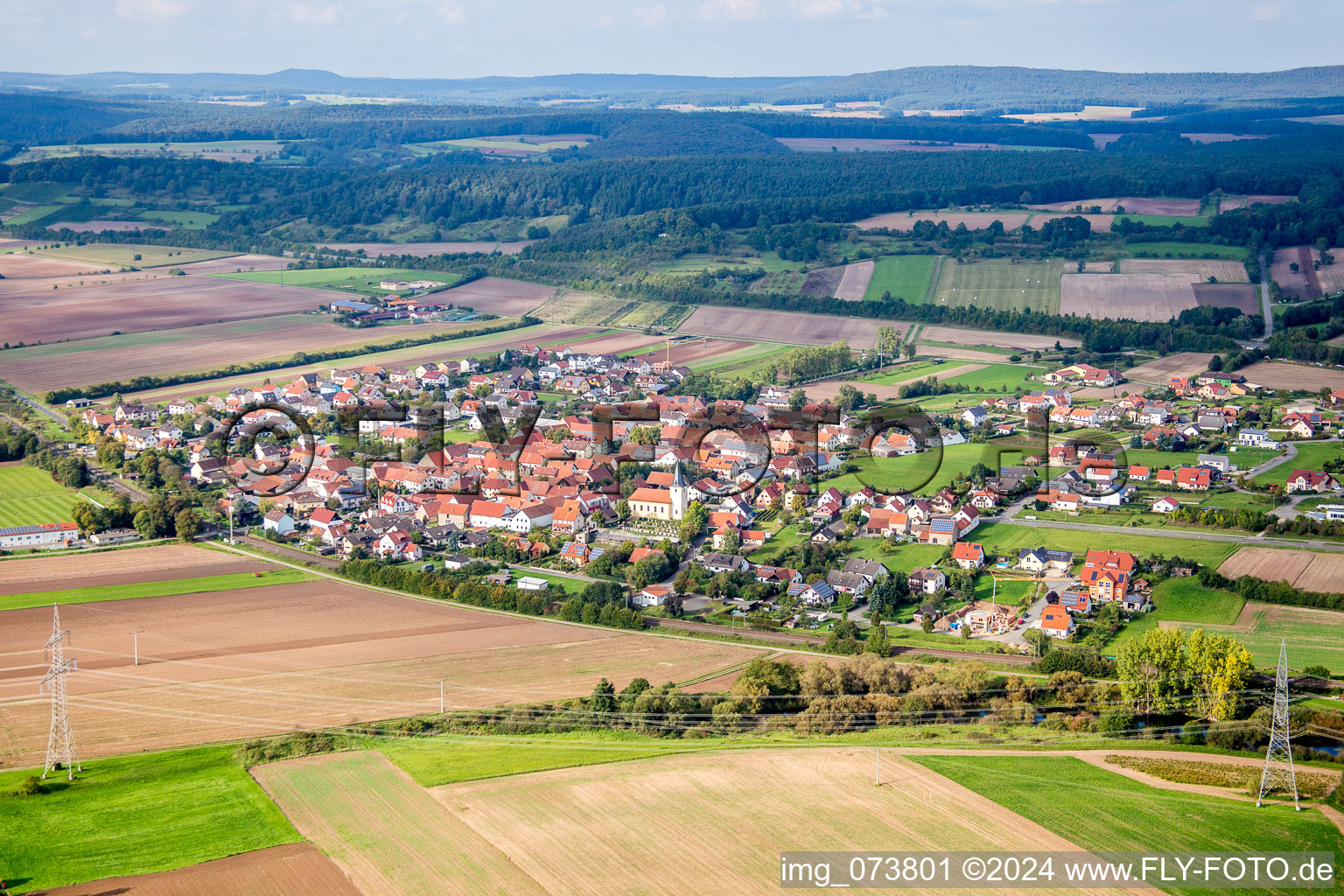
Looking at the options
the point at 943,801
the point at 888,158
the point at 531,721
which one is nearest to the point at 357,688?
the point at 531,721

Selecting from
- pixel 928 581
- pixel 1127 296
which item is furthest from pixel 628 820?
pixel 1127 296

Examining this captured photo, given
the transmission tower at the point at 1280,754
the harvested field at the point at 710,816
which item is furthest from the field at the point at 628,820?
the transmission tower at the point at 1280,754

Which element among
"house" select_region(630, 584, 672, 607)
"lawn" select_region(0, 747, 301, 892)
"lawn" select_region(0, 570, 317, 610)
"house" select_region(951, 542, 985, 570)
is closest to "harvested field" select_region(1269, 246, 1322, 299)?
"house" select_region(951, 542, 985, 570)

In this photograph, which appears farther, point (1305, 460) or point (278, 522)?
point (1305, 460)

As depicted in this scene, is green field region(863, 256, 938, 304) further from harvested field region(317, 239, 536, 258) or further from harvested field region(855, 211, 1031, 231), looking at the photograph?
harvested field region(317, 239, 536, 258)

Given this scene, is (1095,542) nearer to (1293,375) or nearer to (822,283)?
(1293,375)

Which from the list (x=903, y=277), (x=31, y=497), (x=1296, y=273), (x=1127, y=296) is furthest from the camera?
(x=903, y=277)
